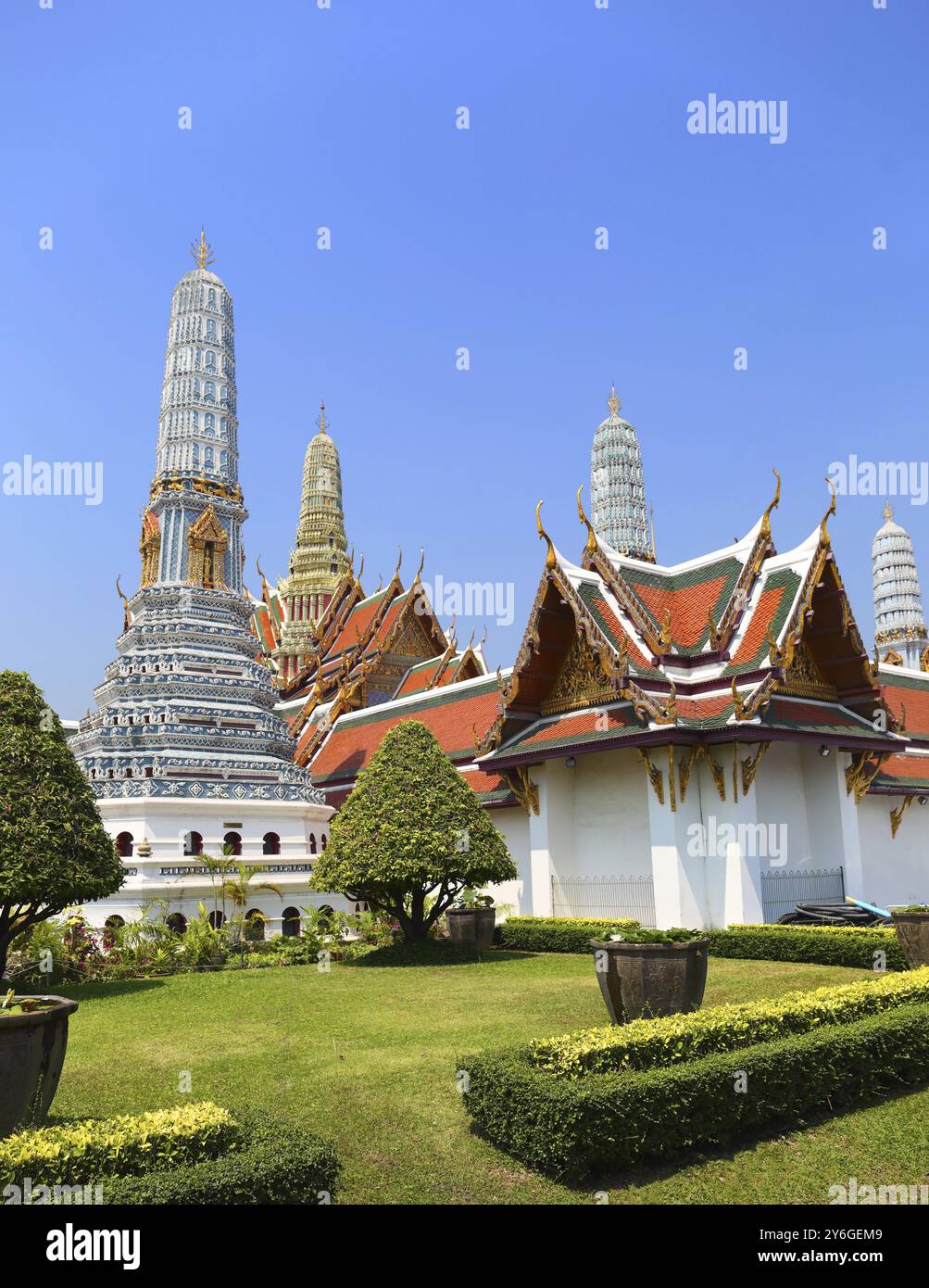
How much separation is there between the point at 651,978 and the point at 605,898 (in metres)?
10.7

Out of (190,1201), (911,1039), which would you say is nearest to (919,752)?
(911,1039)

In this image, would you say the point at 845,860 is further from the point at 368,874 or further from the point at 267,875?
the point at 267,875

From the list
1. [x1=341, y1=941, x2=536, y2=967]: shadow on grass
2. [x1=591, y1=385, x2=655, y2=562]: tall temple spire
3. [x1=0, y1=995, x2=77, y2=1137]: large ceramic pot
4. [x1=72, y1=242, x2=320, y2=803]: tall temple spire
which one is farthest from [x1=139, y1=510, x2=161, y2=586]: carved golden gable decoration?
[x1=591, y1=385, x2=655, y2=562]: tall temple spire

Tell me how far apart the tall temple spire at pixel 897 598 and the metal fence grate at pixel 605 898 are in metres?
39.8

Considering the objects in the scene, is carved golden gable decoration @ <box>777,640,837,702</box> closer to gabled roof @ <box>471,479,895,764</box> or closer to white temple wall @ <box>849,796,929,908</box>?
gabled roof @ <box>471,479,895,764</box>

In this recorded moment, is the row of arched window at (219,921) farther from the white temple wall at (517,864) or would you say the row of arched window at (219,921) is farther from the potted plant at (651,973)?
the potted plant at (651,973)

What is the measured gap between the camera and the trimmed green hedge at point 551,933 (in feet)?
54.3

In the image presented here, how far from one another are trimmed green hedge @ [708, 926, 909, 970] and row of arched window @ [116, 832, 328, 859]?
10414 millimetres

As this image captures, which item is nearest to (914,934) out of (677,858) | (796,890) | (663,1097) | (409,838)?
(677,858)

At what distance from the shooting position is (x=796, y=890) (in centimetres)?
1756

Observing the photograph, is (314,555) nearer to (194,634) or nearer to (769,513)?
(194,634)

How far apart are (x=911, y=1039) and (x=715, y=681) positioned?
10.3 m
